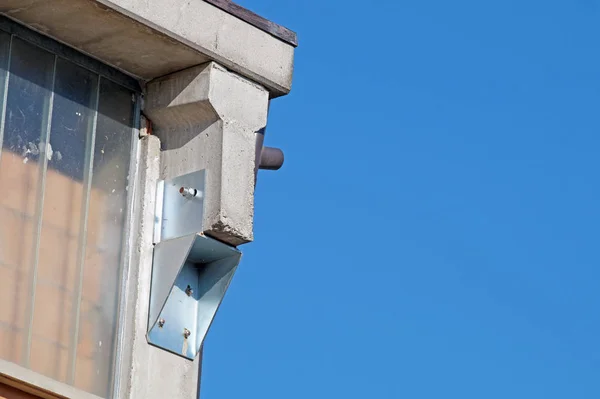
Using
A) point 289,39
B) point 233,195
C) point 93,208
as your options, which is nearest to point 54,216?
point 93,208

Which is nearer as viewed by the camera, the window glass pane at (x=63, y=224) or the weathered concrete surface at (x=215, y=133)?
the window glass pane at (x=63, y=224)

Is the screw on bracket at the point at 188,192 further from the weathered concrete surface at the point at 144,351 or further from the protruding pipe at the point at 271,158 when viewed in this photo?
the protruding pipe at the point at 271,158

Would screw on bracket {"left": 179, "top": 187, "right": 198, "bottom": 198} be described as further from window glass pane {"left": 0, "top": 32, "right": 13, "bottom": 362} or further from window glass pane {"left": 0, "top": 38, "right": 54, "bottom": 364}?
window glass pane {"left": 0, "top": 32, "right": 13, "bottom": 362}

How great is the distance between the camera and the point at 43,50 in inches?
318

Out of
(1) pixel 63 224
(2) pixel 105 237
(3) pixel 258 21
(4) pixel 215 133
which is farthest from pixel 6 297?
(3) pixel 258 21

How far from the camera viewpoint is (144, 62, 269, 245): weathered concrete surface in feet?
26.8

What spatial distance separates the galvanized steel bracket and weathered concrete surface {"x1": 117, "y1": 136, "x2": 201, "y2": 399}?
34mm

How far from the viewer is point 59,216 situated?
26.1 ft

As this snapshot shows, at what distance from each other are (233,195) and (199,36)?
714 millimetres

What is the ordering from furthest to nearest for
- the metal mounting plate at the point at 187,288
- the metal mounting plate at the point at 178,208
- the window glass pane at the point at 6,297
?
the metal mounting plate at the point at 178,208 → the metal mounting plate at the point at 187,288 → the window glass pane at the point at 6,297

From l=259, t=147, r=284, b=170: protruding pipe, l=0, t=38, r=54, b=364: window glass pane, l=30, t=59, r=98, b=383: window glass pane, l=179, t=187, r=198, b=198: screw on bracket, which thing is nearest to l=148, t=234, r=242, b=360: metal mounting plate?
l=179, t=187, r=198, b=198: screw on bracket

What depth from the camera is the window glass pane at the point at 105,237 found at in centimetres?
792

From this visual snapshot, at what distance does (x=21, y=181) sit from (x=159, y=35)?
34.7 inches

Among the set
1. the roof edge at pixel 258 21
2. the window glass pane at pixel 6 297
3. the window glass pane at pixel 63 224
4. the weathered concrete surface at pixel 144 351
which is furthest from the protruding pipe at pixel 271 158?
the window glass pane at pixel 6 297
